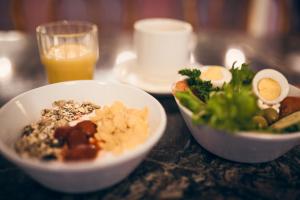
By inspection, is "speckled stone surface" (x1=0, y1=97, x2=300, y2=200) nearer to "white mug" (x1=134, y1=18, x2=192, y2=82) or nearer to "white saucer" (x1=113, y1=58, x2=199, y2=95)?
"white saucer" (x1=113, y1=58, x2=199, y2=95)

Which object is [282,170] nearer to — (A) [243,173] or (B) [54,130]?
(A) [243,173]

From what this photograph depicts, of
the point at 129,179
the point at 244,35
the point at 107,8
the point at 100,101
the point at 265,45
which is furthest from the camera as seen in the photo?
the point at 107,8

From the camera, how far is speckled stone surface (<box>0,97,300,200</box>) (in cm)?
78

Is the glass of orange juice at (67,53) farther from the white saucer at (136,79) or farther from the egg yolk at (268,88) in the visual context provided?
the egg yolk at (268,88)

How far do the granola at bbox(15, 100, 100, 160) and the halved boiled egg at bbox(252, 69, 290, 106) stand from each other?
55 cm

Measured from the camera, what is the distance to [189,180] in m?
0.83

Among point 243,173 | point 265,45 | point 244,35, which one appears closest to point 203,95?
point 243,173


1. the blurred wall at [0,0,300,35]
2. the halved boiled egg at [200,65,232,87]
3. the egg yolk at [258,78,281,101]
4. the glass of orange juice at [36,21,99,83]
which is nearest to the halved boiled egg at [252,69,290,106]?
the egg yolk at [258,78,281,101]

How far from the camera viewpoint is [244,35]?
6.65ft

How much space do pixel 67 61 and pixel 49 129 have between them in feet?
1.46

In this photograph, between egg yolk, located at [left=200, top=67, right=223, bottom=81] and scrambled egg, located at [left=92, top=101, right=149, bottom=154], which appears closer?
scrambled egg, located at [left=92, top=101, right=149, bottom=154]

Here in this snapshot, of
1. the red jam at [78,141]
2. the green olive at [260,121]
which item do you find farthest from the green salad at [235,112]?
the red jam at [78,141]

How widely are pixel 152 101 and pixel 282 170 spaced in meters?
0.44

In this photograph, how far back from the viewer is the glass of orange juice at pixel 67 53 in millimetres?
1245
